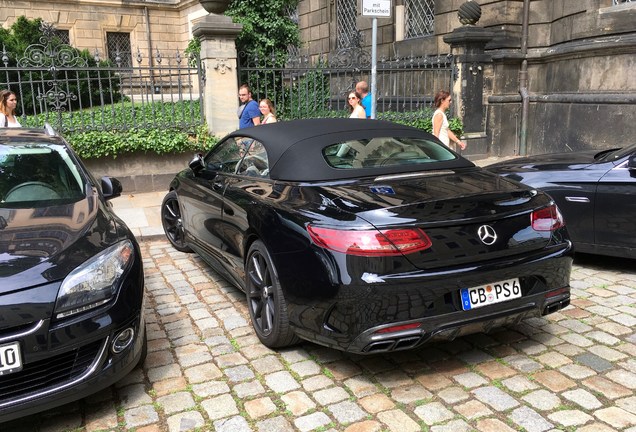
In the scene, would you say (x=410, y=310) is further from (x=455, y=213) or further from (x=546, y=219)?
(x=546, y=219)

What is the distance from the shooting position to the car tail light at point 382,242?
9.95ft

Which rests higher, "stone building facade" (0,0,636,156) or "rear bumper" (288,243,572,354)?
"stone building facade" (0,0,636,156)

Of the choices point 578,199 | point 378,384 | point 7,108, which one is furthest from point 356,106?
point 378,384

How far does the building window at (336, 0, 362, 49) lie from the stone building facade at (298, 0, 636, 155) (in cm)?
306

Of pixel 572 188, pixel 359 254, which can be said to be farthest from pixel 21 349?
pixel 572 188

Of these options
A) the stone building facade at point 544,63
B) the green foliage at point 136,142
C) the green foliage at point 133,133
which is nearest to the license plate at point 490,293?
the stone building facade at point 544,63

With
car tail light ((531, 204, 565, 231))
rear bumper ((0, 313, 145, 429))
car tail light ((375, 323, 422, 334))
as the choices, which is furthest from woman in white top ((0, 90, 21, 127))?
car tail light ((531, 204, 565, 231))

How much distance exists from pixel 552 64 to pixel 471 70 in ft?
5.74

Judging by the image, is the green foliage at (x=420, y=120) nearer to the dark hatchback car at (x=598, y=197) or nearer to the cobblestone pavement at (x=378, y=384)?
the dark hatchback car at (x=598, y=197)

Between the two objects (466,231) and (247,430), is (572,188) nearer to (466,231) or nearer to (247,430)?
(466,231)

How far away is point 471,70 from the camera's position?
1212 centimetres

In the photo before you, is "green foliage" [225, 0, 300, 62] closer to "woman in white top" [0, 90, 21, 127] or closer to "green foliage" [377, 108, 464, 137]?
"green foliage" [377, 108, 464, 137]

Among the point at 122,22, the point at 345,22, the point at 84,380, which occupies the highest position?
the point at 122,22

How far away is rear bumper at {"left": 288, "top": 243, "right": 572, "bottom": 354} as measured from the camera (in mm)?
3029
